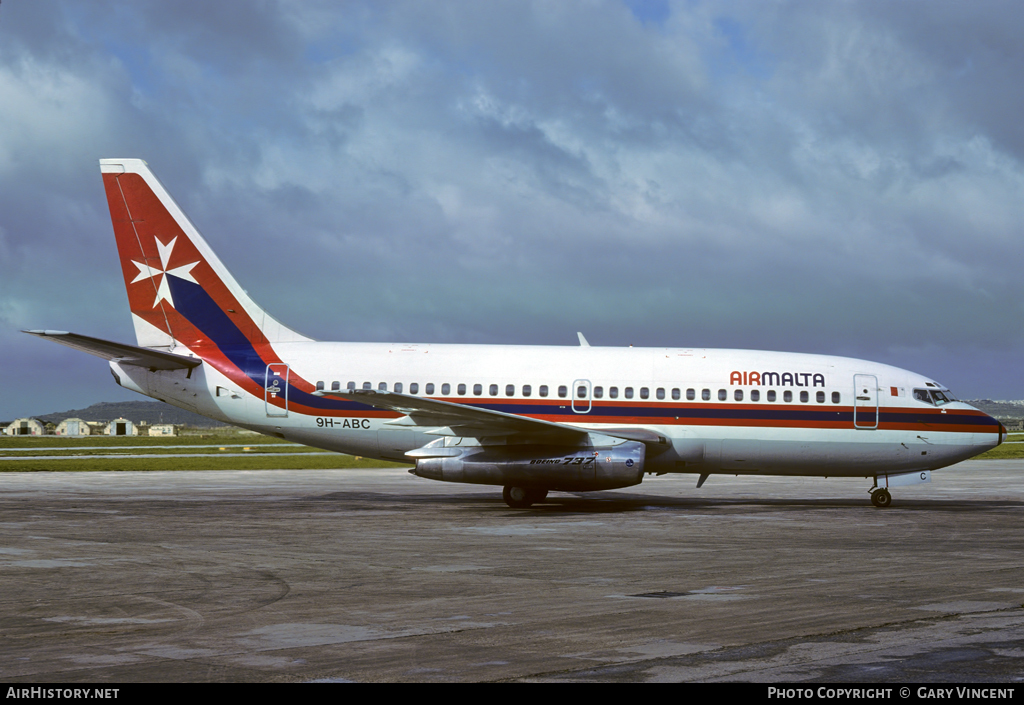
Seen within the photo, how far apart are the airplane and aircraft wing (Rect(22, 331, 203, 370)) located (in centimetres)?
7

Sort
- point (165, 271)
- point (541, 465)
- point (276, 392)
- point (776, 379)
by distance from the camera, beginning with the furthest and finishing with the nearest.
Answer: point (165, 271), point (276, 392), point (776, 379), point (541, 465)

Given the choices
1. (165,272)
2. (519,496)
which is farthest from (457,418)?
(165,272)

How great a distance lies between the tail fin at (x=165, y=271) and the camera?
26.6 meters

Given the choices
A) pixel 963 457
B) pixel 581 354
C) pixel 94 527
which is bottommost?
pixel 94 527

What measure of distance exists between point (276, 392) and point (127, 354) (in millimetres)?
3717

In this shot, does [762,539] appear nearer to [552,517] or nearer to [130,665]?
[552,517]

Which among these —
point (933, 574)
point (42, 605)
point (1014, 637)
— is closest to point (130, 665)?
point (42, 605)

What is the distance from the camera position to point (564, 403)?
2470cm

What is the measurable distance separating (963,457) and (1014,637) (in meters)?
17.2

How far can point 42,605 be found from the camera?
34.8 ft

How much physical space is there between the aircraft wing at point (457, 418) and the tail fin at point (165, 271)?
4.43 metres

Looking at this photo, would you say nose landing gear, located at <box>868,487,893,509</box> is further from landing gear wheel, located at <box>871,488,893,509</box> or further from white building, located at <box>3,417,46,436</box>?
white building, located at <box>3,417,46,436</box>

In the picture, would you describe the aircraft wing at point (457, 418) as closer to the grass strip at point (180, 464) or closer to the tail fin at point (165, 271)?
the tail fin at point (165, 271)

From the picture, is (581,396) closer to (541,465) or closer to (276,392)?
(541,465)
